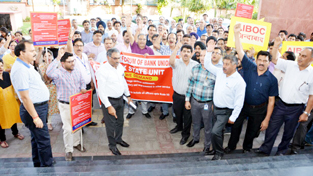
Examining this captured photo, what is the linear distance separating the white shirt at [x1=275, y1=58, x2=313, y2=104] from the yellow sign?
73cm

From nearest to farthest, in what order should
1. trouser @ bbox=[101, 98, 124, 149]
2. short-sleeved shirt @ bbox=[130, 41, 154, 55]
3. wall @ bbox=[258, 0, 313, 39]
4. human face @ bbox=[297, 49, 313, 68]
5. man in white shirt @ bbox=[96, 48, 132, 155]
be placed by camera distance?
human face @ bbox=[297, 49, 313, 68] → man in white shirt @ bbox=[96, 48, 132, 155] → trouser @ bbox=[101, 98, 124, 149] → short-sleeved shirt @ bbox=[130, 41, 154, 55] → wall @ bbox=[258, 0, 313, 39]

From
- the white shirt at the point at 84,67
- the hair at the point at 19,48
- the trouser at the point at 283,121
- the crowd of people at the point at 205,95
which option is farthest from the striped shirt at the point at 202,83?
the hair at the point at 19,48

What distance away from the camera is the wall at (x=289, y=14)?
1037 cm

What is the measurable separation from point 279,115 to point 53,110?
4.89 m

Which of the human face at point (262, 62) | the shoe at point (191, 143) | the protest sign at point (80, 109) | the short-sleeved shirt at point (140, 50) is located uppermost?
the human face at point (262, 62)

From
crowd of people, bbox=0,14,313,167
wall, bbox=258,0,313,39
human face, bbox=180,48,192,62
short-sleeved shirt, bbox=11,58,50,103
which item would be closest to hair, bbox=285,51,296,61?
crowd of people, bbox=0,14,313,167

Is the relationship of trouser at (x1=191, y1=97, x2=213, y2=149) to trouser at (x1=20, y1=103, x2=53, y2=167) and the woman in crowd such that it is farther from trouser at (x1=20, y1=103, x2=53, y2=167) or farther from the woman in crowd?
the woman in crowd

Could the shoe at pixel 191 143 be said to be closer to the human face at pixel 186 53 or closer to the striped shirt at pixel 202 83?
the striped shirt at pixel 202 83

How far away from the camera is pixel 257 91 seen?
4.02 metres

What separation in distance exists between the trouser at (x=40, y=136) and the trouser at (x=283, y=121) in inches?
160

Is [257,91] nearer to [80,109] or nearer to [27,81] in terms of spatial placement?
[80,109]

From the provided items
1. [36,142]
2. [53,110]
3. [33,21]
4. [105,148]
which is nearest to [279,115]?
[105,148]

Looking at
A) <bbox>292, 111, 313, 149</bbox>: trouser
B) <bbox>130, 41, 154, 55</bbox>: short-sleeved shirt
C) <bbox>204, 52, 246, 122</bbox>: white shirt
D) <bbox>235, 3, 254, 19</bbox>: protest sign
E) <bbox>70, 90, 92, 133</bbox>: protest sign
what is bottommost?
<bbox>292, 111, 313, 149</bbox>: trouser

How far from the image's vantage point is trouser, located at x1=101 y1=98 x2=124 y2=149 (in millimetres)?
4430
